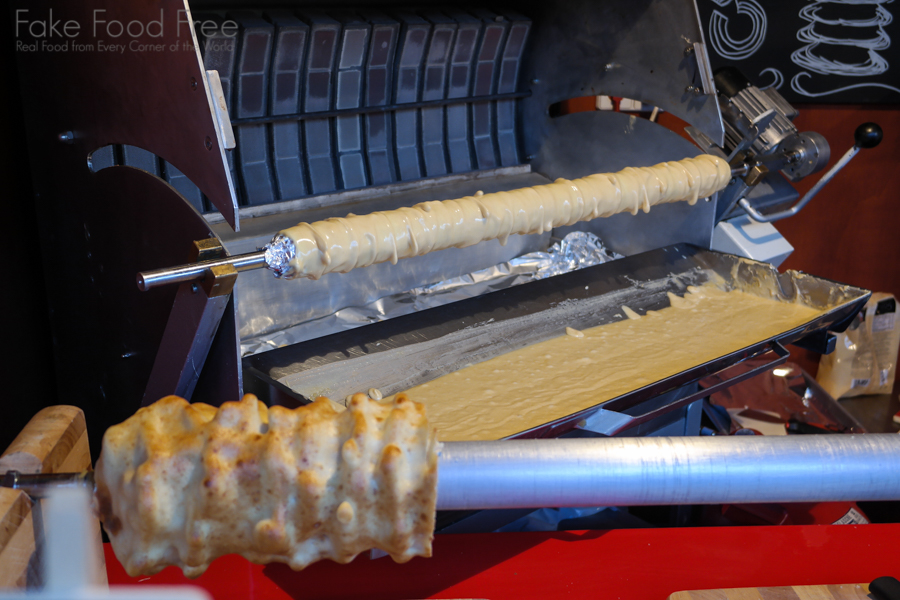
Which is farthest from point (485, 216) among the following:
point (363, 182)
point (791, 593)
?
point (791, 593)

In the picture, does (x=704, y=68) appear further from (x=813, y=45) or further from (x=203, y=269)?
(x=813, y=45)

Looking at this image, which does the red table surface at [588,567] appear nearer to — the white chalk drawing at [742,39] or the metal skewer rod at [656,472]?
the metal skewer rod at [656,472]

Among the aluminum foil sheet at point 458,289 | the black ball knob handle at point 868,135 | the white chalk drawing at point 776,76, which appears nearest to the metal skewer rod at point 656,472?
the aluminum foil sheet at point 458,289

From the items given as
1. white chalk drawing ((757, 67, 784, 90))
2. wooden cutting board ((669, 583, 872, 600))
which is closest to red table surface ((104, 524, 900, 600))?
wooden cutting board ((669, 583, 872, 600))

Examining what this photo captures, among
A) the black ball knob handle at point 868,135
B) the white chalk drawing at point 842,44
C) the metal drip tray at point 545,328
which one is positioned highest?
the white chalk drawing at point 842,44

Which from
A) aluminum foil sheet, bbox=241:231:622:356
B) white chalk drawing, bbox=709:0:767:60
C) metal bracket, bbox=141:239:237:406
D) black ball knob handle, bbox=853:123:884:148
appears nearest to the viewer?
metal bracket, bbox=141:239:237:406

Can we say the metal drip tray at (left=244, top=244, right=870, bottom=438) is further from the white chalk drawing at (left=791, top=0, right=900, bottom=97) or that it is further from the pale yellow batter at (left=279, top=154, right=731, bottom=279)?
the white chalk drawing at (left=791, top=0, right=900, bottom=97)

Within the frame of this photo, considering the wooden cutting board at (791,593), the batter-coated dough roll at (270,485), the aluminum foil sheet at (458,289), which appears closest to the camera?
the batter-coated dough roll at (270,485)
